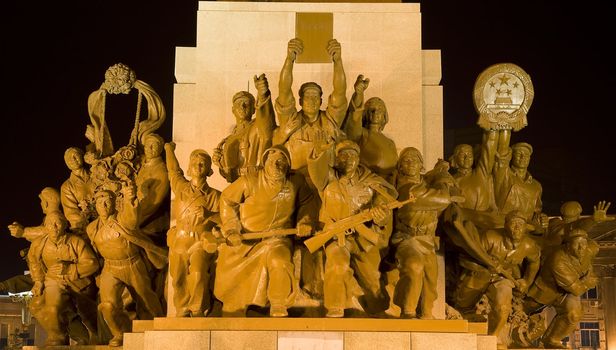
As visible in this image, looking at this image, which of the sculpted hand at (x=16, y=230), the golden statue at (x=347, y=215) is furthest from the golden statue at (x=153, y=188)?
Answer: the golden statue at (x=347, y=215)

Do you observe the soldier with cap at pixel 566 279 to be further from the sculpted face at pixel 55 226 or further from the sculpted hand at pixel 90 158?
the sculpted face at pixel 55 226

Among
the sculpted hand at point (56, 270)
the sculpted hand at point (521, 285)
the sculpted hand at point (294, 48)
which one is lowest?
the sculpted hand at point (521, 285)

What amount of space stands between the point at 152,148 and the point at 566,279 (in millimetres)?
6126

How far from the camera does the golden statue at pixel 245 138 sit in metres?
13.1

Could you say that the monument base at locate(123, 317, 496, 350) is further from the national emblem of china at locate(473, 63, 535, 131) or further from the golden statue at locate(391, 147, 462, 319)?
the national emblem of china at locate(473, 63, 535, 131)

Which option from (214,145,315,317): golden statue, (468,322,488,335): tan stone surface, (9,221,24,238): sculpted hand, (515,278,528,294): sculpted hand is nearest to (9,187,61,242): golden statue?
(9,221,24,238): sculpted hand

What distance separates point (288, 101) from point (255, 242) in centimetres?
182

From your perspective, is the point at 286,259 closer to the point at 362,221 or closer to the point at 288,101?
the point at 362,221

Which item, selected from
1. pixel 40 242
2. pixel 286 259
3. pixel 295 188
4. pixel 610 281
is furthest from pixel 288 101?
pixel 610 281

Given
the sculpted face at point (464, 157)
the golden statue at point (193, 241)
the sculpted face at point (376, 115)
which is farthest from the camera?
the sculpted face at point (464, 157)

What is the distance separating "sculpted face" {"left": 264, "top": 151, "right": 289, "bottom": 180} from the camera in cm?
1194

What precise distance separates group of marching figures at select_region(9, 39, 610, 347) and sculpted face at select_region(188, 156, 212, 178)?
2 cm

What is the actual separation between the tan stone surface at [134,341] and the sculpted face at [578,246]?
21.2ft

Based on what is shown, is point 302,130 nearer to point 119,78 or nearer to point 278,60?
point 278,60
